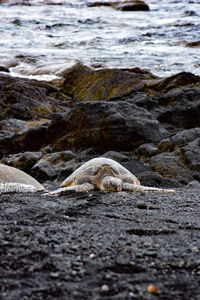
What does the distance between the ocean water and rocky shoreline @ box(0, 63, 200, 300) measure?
37.9ft

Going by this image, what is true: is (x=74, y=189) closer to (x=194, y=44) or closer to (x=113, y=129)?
(x=113, y=129)

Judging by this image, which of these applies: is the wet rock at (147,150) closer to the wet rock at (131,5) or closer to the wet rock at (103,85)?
the wet rock at (103,85)

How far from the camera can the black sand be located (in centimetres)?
191

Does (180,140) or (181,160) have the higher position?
(180,140)

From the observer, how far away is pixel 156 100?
482 inches

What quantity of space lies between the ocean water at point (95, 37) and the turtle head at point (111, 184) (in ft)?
53.5

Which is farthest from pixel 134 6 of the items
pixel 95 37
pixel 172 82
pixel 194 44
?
pixel 172 82

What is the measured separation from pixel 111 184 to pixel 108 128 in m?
4.67

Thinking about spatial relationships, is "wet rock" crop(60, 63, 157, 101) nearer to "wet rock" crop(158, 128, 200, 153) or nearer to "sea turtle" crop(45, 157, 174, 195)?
"wet rock" crop(158, 128, 200, 153)

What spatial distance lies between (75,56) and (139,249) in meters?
25.0

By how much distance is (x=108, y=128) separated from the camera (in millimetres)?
9477

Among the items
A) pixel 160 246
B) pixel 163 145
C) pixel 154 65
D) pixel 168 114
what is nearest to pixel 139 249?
pixel 160 246

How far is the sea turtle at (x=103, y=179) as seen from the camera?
4992mm

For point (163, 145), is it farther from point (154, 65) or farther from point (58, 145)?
point (154, 65)
